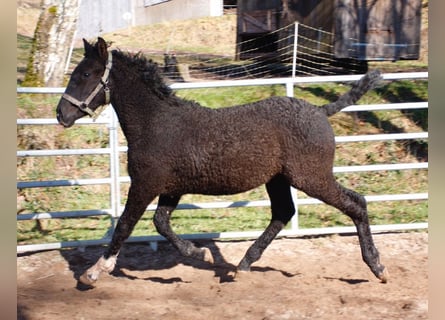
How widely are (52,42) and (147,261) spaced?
4.43 m

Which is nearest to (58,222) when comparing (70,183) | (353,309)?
(70,183)

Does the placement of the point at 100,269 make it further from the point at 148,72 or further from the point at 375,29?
the point at 375,29

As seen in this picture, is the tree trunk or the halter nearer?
the halter

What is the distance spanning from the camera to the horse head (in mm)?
4785

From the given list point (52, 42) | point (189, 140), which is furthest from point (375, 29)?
point (189, 140)

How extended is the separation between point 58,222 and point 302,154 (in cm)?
363

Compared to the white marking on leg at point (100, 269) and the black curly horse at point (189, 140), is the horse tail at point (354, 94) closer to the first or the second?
the black curly horse at point (189, 140)

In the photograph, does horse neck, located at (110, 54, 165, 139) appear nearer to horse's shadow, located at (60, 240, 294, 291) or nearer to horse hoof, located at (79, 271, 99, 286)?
horse hoof, located at (79, 271, 99, 286)

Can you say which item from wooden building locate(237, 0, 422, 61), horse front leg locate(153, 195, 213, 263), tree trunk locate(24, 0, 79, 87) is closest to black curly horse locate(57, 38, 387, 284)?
horse front leg locate(153, 195, 213, 263)

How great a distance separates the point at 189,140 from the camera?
15.9 feet

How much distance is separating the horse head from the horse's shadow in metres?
1.49

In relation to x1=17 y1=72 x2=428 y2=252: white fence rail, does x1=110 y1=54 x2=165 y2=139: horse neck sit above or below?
above

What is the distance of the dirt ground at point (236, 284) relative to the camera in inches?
178

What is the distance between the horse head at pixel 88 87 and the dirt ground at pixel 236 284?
1452 millimetres
